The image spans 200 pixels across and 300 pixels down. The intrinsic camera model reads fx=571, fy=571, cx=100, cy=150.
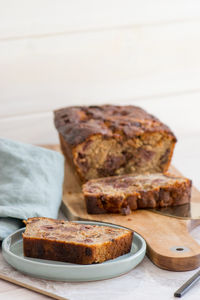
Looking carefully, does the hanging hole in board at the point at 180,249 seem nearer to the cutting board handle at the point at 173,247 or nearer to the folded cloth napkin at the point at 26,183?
the cutting board handle at the point at 173,247

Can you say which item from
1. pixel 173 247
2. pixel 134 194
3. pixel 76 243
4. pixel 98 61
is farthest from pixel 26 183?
pixel 98 61

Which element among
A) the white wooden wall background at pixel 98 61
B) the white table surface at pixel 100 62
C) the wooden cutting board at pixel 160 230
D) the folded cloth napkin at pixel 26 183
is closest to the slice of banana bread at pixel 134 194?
the wooden cutting board at pixel 160 230

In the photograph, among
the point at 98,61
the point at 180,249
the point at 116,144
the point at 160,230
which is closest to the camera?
the point at 180,249

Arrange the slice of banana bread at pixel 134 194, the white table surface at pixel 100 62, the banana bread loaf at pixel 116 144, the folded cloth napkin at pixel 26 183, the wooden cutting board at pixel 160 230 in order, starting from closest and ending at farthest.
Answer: the wooden cutting board at pixel 160 230, the folded cloth napkin at pixel 26 183, the slice of banana bread at pixel 134 194, the banana bread loaf at pixel 116 144, the white table surface at pixel 100 62

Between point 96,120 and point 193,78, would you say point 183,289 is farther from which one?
point 193,78

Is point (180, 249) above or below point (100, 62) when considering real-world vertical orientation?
below

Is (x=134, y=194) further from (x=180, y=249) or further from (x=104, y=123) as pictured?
(x=104, y=123)
